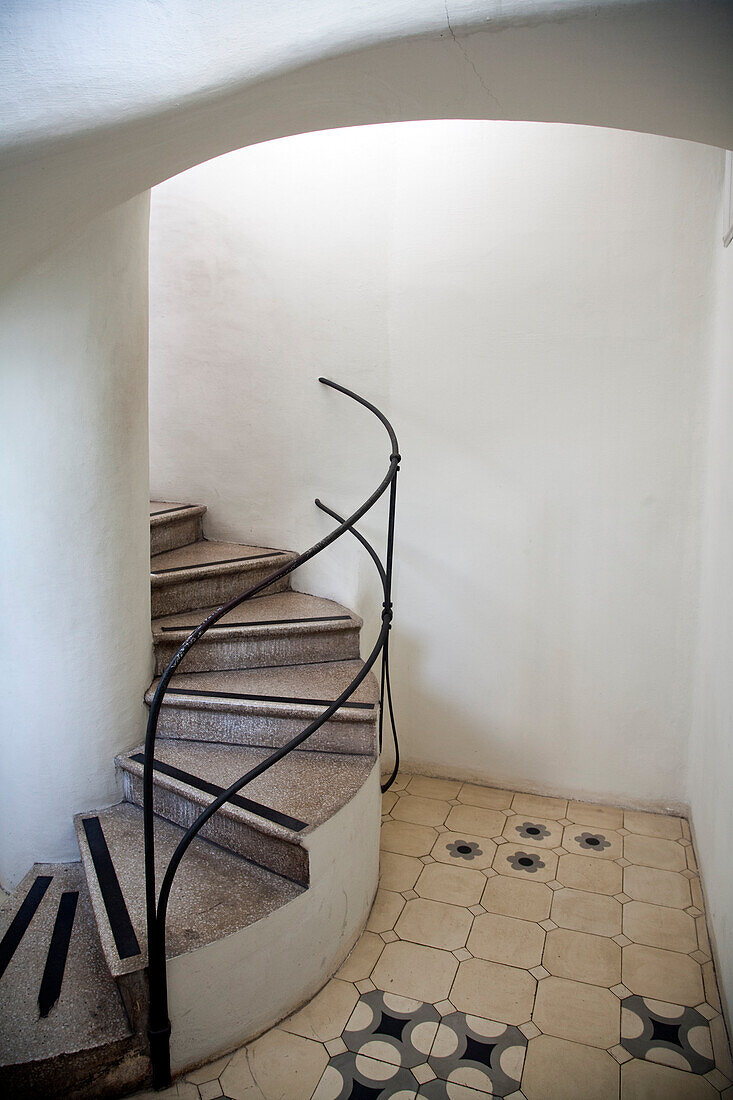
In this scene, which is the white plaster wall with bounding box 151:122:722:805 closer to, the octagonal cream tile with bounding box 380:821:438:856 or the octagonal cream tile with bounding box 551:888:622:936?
the octagonal cream tile with bounding box 380:821:438:856

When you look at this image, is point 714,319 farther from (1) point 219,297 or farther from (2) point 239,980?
(2) point 239,980

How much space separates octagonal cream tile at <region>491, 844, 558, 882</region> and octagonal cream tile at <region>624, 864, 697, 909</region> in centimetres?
30

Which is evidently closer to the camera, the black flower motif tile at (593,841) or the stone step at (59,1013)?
the stone step at (59,1013)

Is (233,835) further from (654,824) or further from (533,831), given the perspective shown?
(654,824)

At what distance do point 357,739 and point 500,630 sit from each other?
1.12m

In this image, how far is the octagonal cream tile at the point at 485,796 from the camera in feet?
11.9

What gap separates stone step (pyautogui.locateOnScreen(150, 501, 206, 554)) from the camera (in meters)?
3.65

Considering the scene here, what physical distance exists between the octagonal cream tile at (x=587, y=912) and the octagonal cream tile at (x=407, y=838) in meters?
0.58

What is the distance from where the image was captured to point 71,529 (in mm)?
2541

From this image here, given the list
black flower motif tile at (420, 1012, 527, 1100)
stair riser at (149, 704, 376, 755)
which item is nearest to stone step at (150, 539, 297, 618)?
stair riser at (149, 704, 376, 755)

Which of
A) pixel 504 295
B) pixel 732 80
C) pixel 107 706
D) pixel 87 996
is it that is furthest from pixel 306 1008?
pixel 504 295

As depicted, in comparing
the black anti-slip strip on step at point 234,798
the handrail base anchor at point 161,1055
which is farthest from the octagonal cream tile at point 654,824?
the handrail base anchor at point 161,1055

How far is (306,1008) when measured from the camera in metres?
2.37

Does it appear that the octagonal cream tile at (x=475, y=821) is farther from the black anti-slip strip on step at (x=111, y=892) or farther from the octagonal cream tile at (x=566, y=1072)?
the black anti-slip strip on step at (x=111, y=892)
